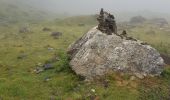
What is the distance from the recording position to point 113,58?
43.7m

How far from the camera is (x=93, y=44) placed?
45156 mm

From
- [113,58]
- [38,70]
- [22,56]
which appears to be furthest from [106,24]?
[22,56]

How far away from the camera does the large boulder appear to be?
42844 millimetres

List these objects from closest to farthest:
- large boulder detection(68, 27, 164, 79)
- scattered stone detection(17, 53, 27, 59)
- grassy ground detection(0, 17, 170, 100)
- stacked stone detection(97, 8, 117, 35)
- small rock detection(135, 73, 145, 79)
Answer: grassy ground detection(0, 17, 170, 100) < small rock detection(135, 73, 145, 79) < large boulder detection(68, 27, 164, 79) < stacked stone detection(97, 8, 117, 35) < scattered stone detection(17, 53, 27, 59)

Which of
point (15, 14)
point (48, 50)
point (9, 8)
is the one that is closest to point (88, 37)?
point (48, 50)

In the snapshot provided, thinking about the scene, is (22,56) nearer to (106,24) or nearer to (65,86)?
(106,24)

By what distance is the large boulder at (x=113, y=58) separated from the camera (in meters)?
42.8

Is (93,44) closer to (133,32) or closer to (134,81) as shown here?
(134,81)

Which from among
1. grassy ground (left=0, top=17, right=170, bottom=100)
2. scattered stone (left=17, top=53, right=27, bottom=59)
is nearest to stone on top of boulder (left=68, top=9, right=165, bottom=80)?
grassy ground (left=0, top=17, right=170, bottom=100)

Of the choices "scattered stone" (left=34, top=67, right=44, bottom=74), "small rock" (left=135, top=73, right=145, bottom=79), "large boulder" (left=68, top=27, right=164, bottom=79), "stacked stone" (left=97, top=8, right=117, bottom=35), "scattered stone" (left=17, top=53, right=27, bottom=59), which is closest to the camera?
"small rock" (left=135, top=73, right=145, bottom=79)

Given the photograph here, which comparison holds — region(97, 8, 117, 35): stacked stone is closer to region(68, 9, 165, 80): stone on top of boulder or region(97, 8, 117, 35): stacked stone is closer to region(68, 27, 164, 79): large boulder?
region(68, 9, 165, 80): stone on top of boulder

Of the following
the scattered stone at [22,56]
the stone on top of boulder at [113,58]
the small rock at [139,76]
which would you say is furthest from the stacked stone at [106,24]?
the scattered stone at [22,56]

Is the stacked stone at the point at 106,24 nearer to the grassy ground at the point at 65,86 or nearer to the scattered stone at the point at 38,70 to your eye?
the grassy ground at the point at 65,86

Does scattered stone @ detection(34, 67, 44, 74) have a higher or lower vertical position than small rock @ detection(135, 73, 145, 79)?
lower
